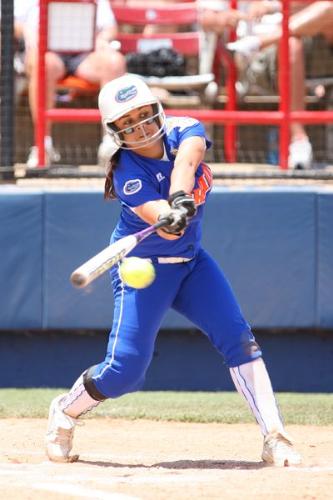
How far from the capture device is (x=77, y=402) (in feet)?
16.8

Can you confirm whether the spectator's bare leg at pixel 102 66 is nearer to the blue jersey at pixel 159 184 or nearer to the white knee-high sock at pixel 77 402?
the blue jersey at pixel 159 184

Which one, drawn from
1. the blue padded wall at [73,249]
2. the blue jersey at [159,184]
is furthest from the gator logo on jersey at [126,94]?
the blue padded wall at [73,249]

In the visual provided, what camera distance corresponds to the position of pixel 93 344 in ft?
25.1

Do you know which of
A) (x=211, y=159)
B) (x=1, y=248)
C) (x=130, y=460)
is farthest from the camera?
(x=211, y=159)

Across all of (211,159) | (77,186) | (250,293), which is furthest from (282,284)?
(211,159)

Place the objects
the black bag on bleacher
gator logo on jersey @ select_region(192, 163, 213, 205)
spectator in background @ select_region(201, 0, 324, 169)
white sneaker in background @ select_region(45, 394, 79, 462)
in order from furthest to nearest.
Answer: the black bag on bleacher → spectator in background @ select_region(201, 0, 324, 169) → white sneaker in background @ select_region(45, 394, 79, 462) → gator logo on jersey @ select_region(192, 163, 213, 205)

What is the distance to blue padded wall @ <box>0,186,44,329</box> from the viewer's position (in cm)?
738

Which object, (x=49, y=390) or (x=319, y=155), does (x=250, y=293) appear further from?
(x=319, y=155)

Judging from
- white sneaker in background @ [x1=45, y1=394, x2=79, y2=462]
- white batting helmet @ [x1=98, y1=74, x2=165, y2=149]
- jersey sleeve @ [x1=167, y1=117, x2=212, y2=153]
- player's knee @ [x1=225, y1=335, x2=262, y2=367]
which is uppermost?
white batting helmet @ [x1=98, y1=74, x2=165, y2=149]

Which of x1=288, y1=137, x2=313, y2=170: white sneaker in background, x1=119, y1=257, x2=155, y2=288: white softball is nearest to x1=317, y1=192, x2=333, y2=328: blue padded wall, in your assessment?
x1=288, y1=137, x2=313, y2=170: white sneaker in background

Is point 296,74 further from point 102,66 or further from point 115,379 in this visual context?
point 115,379

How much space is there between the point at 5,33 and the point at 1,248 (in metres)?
1.57

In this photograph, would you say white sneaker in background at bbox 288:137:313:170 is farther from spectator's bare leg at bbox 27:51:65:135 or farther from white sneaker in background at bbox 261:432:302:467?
white sneaker in background at bbox 261:432:302:467

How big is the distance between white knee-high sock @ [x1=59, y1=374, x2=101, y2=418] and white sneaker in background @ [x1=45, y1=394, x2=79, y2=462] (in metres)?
0.03
